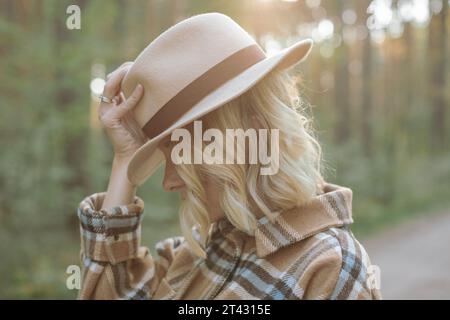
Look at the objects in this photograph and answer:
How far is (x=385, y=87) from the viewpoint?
24.6 metres

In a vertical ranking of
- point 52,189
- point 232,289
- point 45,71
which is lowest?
point 52,189

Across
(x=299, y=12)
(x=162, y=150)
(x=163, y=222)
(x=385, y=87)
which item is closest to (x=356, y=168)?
(x=299, y=12)

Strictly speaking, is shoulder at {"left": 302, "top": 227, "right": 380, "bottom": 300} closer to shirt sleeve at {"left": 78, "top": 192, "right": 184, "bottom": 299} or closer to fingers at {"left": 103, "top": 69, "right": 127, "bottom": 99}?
shirt sleeve at {"left": 78, "top": 192, "right": 184, "bottom": 299}

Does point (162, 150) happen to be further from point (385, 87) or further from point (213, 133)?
point (385, 87)

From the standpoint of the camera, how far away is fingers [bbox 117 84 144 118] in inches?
66.4

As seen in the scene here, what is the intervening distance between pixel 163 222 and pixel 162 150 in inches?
284

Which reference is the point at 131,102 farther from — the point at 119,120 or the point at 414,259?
the point at 414,259

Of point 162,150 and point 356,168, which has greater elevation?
point 162,150

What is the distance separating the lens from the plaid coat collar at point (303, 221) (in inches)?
56.8

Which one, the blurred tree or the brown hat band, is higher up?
the blurred tree

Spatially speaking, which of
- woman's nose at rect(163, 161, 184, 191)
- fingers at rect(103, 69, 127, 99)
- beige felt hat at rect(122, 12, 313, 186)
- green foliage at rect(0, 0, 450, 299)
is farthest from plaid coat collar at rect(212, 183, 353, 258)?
green foliage at rect(0, 0, 450, 299)

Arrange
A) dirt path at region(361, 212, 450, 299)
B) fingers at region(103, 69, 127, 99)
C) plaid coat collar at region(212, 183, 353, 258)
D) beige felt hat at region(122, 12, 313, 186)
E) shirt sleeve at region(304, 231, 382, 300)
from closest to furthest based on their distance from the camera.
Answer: shirt sleeve at region(304, 231, 382, 300), plaid coat collar at region(212, 183, 353, 258), beige felt hat at region(122, 12, 313, 186), fingers at region(103, 69, 127, 99), dirt path at region(361, 212, 450, 299)

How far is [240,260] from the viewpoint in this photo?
1.61 m

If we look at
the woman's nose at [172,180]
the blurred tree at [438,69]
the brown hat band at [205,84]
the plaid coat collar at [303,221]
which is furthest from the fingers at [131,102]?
the blurred tree at [438,69]
